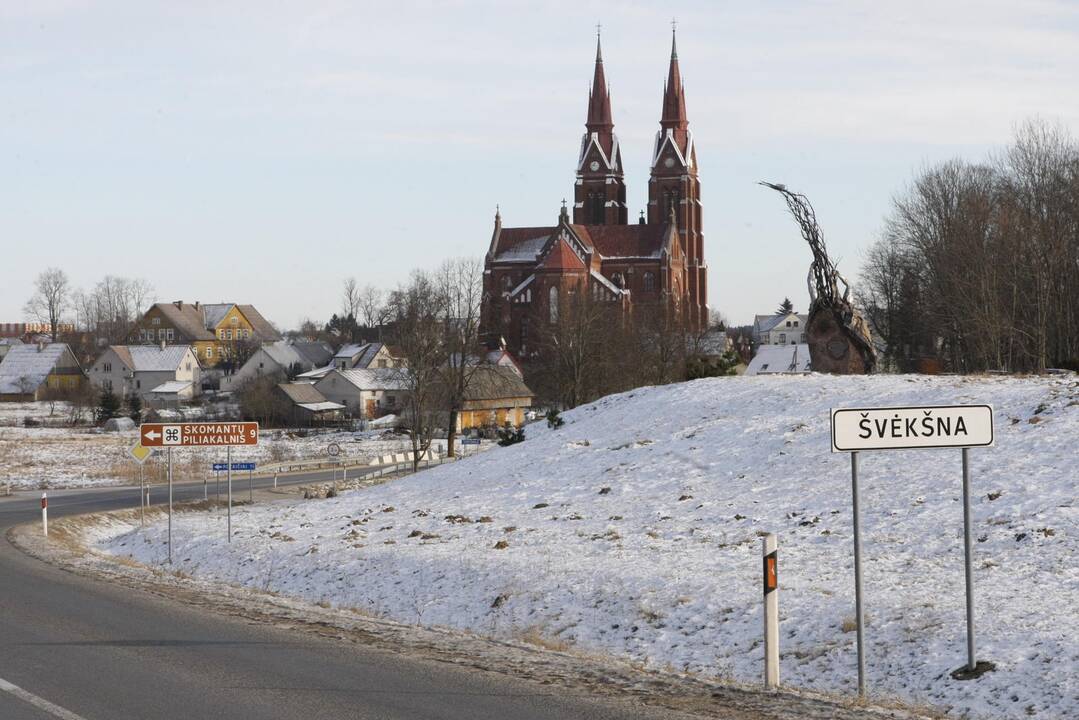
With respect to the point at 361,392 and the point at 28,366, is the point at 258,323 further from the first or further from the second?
the point at 361,392

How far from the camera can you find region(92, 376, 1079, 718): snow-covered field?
40.6 feet

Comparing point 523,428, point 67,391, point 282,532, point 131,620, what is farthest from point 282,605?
point 67,391

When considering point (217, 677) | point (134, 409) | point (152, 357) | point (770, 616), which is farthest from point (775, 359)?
point (217, 677)

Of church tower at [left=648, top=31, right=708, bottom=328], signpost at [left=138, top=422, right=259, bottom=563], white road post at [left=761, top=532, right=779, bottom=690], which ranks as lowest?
white road post at [left=761, top=532, right=779, bottom=690]

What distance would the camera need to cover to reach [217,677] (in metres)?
10.4

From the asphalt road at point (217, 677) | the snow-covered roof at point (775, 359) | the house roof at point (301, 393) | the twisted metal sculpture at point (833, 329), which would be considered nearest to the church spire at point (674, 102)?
the snow-covered roof at point (775, 359)

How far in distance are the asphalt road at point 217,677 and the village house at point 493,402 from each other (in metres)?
65.3

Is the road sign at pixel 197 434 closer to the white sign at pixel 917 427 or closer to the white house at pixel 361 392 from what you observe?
the white sign at pixel 917 427

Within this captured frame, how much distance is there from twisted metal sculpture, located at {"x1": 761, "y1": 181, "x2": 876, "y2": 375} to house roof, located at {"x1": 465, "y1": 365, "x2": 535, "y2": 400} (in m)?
43.2

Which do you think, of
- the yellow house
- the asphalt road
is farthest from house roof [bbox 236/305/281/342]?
the asphalt road

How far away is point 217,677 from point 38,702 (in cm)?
151

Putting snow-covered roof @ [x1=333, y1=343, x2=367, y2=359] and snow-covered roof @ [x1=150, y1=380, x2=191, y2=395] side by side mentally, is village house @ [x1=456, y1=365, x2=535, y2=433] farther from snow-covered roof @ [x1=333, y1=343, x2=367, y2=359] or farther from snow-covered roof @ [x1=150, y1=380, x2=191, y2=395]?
snow-covered roof @ [x1=150, y1=380, x2=191, y2=395]

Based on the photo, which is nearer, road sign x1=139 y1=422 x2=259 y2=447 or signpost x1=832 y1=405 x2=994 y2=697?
signpost x1=832 y1=405 x2=994 y2=697

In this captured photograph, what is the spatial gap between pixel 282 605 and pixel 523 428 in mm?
21458
